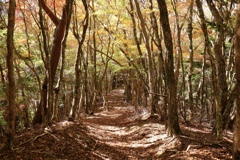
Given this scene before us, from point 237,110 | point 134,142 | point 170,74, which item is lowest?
point 134,142

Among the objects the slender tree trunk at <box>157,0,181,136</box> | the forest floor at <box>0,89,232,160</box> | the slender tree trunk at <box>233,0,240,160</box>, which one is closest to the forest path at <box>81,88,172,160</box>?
the forest floor at <box>0,89,232,160</box>

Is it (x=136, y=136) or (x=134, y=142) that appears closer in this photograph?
(x=134, y=142)

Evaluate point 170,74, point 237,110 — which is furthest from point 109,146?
point 237,110

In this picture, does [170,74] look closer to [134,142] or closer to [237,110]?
[134,142]

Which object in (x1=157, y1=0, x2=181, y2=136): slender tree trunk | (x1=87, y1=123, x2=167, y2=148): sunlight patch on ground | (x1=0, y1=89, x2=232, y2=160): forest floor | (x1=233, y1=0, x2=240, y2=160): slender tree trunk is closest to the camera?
(x1=233, y1=0, x2=240, y2=160): slender tree trunk

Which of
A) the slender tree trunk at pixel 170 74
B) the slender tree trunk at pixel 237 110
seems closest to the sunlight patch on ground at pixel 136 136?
the slender tree trunk at pixel 170 74

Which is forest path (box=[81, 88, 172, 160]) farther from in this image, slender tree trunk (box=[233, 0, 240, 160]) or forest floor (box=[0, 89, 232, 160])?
slender tree trunk (box=[233, 0, 240, 160])

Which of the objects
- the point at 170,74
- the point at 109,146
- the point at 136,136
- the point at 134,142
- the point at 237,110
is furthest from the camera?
the point at 136,136

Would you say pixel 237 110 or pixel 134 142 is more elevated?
pixel 237 110

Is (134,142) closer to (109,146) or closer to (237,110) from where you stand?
(109,146)

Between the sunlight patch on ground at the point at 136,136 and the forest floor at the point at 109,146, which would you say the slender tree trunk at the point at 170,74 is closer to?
the forest floor at the point at 109,146

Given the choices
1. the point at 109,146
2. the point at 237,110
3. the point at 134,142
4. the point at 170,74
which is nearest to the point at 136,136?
the point at 134,142

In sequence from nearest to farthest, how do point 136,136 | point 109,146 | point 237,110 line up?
1. point 237,110
2. point 109,146
3. point 136,136

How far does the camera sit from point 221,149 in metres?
5.70
